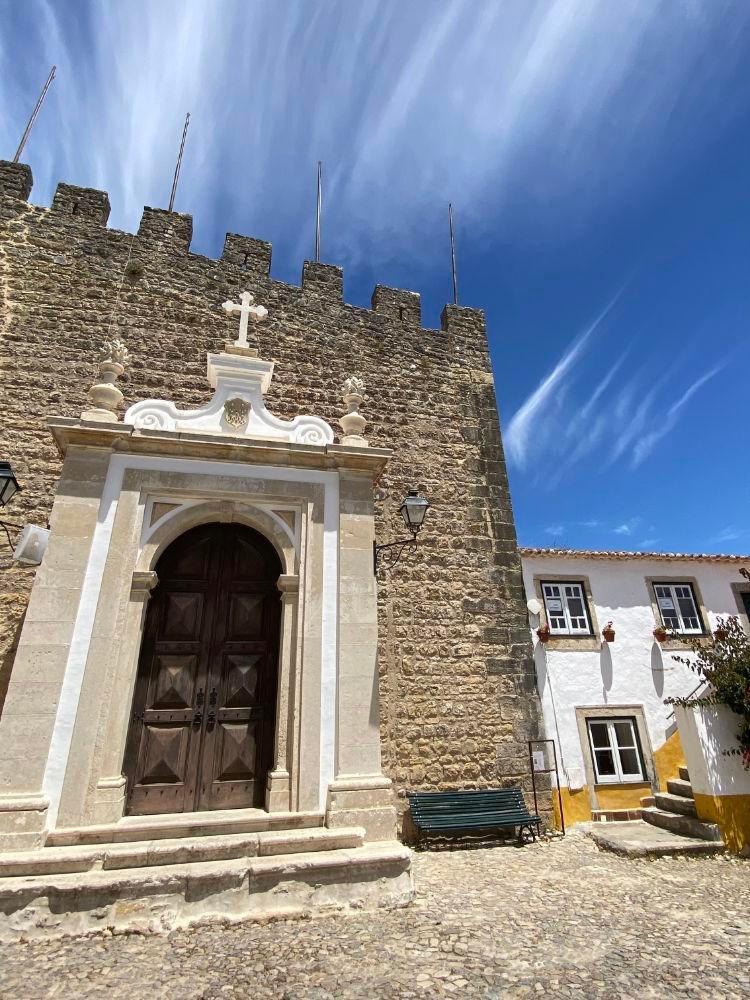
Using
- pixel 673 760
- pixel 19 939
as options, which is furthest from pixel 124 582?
pixel 673 760

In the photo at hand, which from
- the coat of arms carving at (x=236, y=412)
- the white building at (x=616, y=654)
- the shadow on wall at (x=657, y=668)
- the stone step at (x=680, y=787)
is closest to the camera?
the coat of arms carving at (x=236, y=412)

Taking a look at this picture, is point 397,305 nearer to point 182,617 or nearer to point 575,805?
point 182,617

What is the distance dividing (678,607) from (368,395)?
7058 millimetres

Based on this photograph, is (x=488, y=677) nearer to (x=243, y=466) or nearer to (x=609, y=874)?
(x=609, y=874)

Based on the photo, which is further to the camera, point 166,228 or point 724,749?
point 166,228

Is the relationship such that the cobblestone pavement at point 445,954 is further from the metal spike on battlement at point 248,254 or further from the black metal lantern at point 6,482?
the metal spike on battlement at point 248,254

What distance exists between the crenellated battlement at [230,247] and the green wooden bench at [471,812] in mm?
7351

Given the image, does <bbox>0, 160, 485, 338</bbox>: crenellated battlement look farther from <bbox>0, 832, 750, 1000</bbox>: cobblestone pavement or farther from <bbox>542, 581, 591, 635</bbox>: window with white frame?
<bbox>0, 832, 750, 1000</bbox>: cobblestone pavement

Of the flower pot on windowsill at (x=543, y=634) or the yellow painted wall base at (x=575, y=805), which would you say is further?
the flower pot on windowsill at (x=543, y=634)

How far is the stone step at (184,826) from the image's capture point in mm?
3699

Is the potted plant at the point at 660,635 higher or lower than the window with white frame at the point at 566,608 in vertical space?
lower

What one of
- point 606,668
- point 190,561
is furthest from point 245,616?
point 606,668

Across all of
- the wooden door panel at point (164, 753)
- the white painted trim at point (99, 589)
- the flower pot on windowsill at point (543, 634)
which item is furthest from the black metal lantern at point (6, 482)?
the flower pot on windowsill at point (543, 634)

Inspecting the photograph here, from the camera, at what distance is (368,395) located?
8.38 metres
